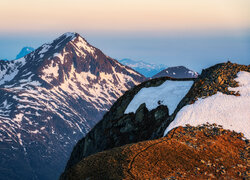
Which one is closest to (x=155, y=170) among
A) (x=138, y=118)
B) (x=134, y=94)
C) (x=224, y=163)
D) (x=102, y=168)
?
(x=102, y=168)

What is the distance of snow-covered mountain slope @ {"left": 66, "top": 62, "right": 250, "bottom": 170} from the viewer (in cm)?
3872

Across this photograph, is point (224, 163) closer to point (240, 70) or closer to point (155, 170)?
point (155, 170)

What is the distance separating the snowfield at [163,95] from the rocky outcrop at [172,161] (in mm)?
19311

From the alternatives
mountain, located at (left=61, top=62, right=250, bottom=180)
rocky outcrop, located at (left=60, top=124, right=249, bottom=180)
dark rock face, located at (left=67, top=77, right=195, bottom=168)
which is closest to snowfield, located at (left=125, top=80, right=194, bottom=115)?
mountain, located at (left=61, top=62, right=250, bottom=180)

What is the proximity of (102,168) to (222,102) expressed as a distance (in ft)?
74.3

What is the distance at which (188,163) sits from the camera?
2680cm

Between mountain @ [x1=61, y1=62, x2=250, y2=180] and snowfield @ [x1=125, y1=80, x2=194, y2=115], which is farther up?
snowfield @ [x1=125, y1=80, x2=194, y2=115]

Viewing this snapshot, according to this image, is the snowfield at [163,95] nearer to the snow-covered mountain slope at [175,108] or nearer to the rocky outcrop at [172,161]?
the snow-covered mountain slope at [175,108]

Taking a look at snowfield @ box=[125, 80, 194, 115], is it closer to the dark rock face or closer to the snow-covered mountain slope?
the snow-covered mountain slope

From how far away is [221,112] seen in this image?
39.8 metres

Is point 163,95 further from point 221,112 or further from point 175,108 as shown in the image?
point 221,112

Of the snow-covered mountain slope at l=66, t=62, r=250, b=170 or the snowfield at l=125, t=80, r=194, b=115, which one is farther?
the snowfield at l=125, t=80, r=194, b=115

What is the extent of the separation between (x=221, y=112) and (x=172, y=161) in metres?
15.9

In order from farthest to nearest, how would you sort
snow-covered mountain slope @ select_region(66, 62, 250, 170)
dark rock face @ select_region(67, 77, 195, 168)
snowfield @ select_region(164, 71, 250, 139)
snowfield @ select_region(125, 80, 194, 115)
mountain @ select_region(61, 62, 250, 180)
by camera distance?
snowfield @ select_region(125, 80, 194, 115)
dark rock face @ select_region(67, 77, 195, 168)
snow-covered mountain slope @ select_region(66, 62, 250, 170)
snowfield @ select_region(164, 71, 250, 139)
mountain @ select_region(61, 62, 250, 180)
